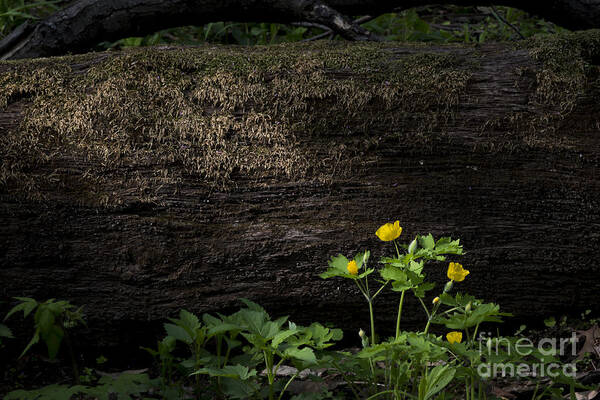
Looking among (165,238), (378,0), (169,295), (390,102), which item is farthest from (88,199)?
(378,0)

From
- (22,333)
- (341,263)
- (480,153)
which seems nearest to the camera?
(341,263)

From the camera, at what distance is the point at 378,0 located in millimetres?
3596

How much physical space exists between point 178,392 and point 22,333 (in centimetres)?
82

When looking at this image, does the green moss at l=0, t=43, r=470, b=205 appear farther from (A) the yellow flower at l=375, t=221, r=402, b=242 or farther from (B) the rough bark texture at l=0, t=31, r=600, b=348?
(A) the yellow flower at l=375, t=221, r=402, b=242

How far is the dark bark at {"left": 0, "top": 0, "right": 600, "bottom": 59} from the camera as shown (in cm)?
341

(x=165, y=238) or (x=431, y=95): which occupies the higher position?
Answer: (x=431, y=95)

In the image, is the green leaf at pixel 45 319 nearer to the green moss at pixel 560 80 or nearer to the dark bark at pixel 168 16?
the green moss at pixel 560 80

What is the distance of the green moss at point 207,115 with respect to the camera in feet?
7.55

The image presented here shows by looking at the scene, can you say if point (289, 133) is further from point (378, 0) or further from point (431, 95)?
point (378, 0)

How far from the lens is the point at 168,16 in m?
3.53

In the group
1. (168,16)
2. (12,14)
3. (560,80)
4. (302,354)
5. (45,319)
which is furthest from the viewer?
(12,14)

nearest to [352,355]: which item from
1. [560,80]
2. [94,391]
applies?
[94,391]

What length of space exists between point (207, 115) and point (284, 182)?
0.46 m

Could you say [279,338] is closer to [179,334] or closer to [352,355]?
[352,355]
